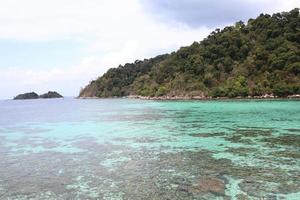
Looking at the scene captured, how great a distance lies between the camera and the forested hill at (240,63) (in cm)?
6444

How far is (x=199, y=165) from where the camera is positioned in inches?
463

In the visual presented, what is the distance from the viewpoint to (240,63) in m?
75.6

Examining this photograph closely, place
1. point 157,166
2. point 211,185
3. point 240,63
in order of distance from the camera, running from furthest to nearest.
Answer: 1. point 240,63
2. point 157,166
3. point 211,185

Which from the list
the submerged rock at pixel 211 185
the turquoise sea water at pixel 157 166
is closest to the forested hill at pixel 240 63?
the turquoise sea water at pixel 157 166

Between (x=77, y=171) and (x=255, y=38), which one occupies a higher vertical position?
(x=255, y=38)

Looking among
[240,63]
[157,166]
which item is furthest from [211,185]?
[240,63]

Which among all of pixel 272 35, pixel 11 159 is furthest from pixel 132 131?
pixel 272 35

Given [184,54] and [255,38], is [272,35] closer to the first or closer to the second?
[255,38]

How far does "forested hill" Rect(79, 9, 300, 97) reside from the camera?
64.4 meters

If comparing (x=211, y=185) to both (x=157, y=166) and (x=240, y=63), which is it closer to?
(x=157, y=166)

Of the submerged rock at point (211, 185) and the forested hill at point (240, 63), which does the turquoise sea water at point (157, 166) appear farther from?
the forested hill at point (240, 63)

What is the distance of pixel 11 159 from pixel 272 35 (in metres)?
71.9

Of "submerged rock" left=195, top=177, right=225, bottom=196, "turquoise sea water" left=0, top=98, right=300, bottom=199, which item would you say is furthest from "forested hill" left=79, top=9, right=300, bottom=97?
"submerged rock" left=195, top=177, right=225, bottom=196

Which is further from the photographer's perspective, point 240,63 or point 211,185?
point 240,63
